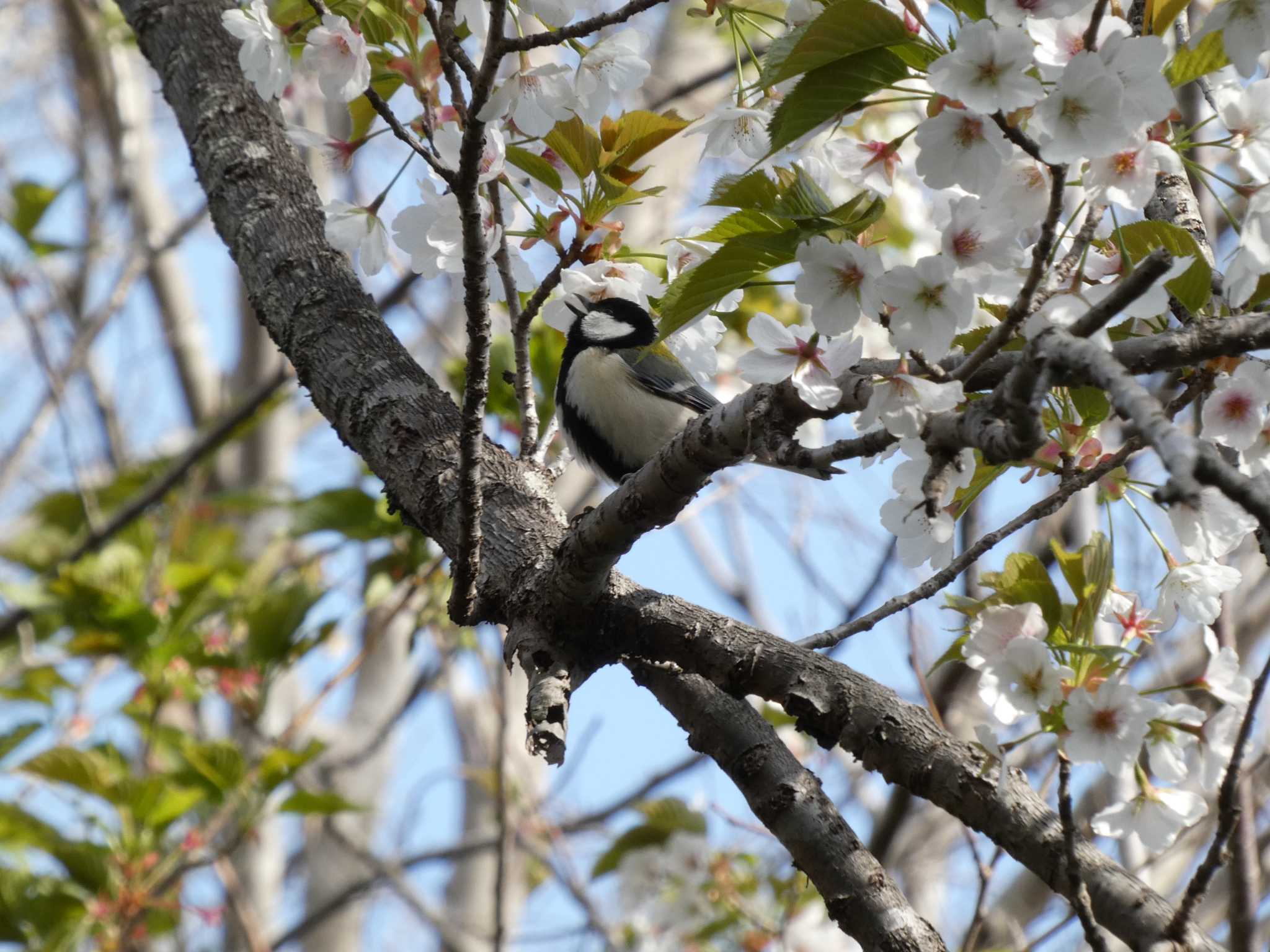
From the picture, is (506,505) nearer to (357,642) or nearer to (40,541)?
(40,541)

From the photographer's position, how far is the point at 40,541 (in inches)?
189

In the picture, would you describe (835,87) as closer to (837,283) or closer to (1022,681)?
(837,283)

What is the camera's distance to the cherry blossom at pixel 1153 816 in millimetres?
1454

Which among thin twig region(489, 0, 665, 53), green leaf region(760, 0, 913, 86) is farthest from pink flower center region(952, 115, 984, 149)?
thin twig region(489, 0, 665, 53)

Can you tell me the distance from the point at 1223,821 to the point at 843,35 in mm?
923

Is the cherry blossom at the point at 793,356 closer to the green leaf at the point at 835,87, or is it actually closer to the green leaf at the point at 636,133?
the green leaf at the point at 835,87

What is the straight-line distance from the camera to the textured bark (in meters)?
1.58

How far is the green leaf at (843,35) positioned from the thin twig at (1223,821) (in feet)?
2.49

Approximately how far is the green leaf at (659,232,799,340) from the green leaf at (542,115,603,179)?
0.41 m

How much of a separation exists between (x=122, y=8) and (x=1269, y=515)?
2772 mm

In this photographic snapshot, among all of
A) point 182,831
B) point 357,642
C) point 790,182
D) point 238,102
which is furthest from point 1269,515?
point 357,642

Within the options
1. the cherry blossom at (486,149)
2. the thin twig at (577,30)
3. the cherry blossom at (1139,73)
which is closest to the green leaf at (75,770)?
the cherry blossom at (486,149)

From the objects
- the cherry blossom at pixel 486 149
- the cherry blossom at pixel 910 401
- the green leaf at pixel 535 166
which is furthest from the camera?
the green leaf at pixel 535 166

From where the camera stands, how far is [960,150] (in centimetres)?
122
